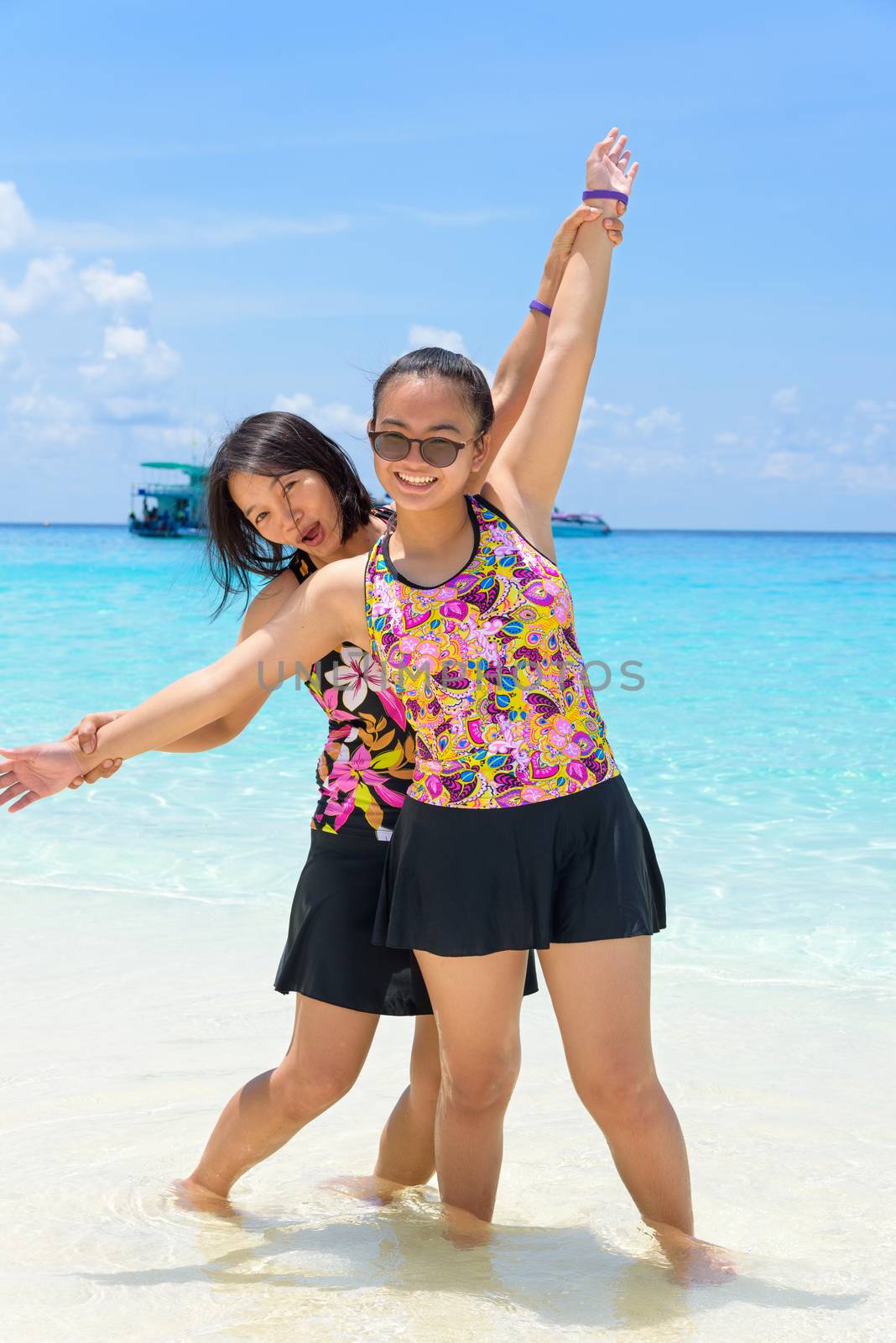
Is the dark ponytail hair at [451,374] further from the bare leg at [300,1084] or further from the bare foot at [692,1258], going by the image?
the bare foot at [692,1258]

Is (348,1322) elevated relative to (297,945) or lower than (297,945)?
lower

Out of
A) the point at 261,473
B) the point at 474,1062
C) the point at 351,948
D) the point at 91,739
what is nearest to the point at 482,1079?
the point at 474,1062

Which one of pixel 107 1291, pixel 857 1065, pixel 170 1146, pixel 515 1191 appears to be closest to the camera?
pixel 107 1291

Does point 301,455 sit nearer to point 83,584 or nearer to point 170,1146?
point 170,1146

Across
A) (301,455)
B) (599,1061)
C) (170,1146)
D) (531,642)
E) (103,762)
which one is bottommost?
(170,1146)

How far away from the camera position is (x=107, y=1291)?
2.47 metres

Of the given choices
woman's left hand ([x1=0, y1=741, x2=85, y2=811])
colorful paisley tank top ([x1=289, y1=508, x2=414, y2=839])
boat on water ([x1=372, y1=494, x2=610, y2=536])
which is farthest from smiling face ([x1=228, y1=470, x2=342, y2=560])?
boat on water ([x1=372, y1=494, x2=610, y2=536])

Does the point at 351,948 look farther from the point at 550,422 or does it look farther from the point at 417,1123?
the point at 550,422

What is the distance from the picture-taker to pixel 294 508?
2.59 m

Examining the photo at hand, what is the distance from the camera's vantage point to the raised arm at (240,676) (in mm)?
2410

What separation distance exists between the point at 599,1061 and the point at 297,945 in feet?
2.30

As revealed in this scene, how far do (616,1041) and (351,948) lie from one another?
0.60 m

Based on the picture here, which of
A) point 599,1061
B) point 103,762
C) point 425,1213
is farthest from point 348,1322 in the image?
point 103,762

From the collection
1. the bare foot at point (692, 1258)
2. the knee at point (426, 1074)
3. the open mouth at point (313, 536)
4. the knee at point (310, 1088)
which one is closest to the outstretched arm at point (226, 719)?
the open mouth at point (313, 536)
